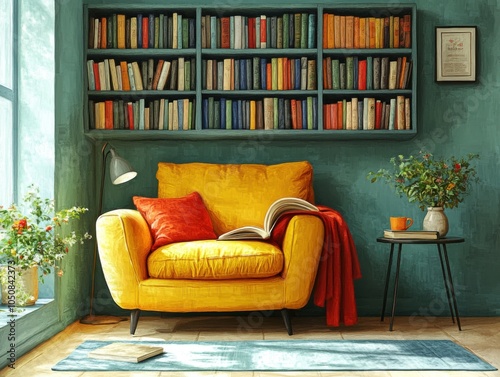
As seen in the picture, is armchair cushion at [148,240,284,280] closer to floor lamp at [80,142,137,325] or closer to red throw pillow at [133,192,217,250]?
red throw pillow at [133,192,217,250]

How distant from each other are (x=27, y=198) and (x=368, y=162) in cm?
221

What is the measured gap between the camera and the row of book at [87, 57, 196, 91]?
4.27 meters

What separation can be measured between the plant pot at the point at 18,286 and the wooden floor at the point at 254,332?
0.84 ft

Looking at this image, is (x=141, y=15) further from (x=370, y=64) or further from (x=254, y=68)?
(x=370, y=64)

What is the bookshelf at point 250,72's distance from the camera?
4254 millimetres

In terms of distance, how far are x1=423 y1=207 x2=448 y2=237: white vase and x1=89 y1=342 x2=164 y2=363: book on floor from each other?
1765 mm

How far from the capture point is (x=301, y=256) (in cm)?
353

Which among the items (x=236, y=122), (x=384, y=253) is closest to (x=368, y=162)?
(x=384, y=253)

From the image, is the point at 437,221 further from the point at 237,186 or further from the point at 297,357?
the point at 297,357

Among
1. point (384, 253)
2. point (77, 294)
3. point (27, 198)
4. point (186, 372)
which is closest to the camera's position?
point (186, 372)

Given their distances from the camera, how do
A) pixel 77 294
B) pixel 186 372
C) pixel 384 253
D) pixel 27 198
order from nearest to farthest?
pixel 186 372 → pixel 27 198 → pixel 77 294 → pixel 384 253

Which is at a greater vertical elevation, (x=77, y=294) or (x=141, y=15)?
(x=141, y=15)

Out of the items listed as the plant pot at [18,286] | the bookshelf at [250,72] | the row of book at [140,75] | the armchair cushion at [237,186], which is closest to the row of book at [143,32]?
the bookshelf at [250,72]

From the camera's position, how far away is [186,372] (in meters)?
2.85
